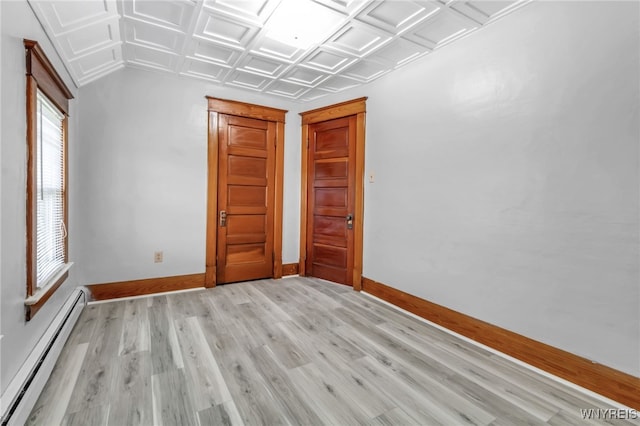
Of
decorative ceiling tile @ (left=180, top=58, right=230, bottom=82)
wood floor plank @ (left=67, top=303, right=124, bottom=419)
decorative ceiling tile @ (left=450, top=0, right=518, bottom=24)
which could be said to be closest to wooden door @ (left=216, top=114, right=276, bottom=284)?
decorative ceiling tile @ (left=180, top=58, right=230, bottom=82)

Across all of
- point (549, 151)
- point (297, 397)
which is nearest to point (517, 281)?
point (549, 151)

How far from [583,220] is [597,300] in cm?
49

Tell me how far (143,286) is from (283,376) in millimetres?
2224

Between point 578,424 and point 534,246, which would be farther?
point 534,246

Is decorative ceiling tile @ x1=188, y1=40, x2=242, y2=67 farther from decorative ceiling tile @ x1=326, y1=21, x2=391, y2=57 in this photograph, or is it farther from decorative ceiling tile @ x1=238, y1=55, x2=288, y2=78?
decorative ceiling tile @ x1=326, y1=21, x2=391, y2=57

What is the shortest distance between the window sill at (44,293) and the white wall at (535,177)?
2862mm

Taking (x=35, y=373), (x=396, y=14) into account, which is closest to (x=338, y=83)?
(x=396, y=14)

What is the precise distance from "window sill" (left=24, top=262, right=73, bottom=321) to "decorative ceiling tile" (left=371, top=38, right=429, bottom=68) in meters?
3.15

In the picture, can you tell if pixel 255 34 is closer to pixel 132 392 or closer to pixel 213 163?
pixel 213 163

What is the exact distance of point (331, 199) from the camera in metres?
3.97

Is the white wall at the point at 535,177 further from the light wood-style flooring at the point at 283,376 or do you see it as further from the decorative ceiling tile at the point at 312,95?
the decorative ceiling tile at the point at 312,95

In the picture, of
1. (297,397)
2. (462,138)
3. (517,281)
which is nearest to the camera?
(297,397)

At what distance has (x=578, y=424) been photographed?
1.54 m

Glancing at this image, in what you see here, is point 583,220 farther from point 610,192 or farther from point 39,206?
point 39,206
